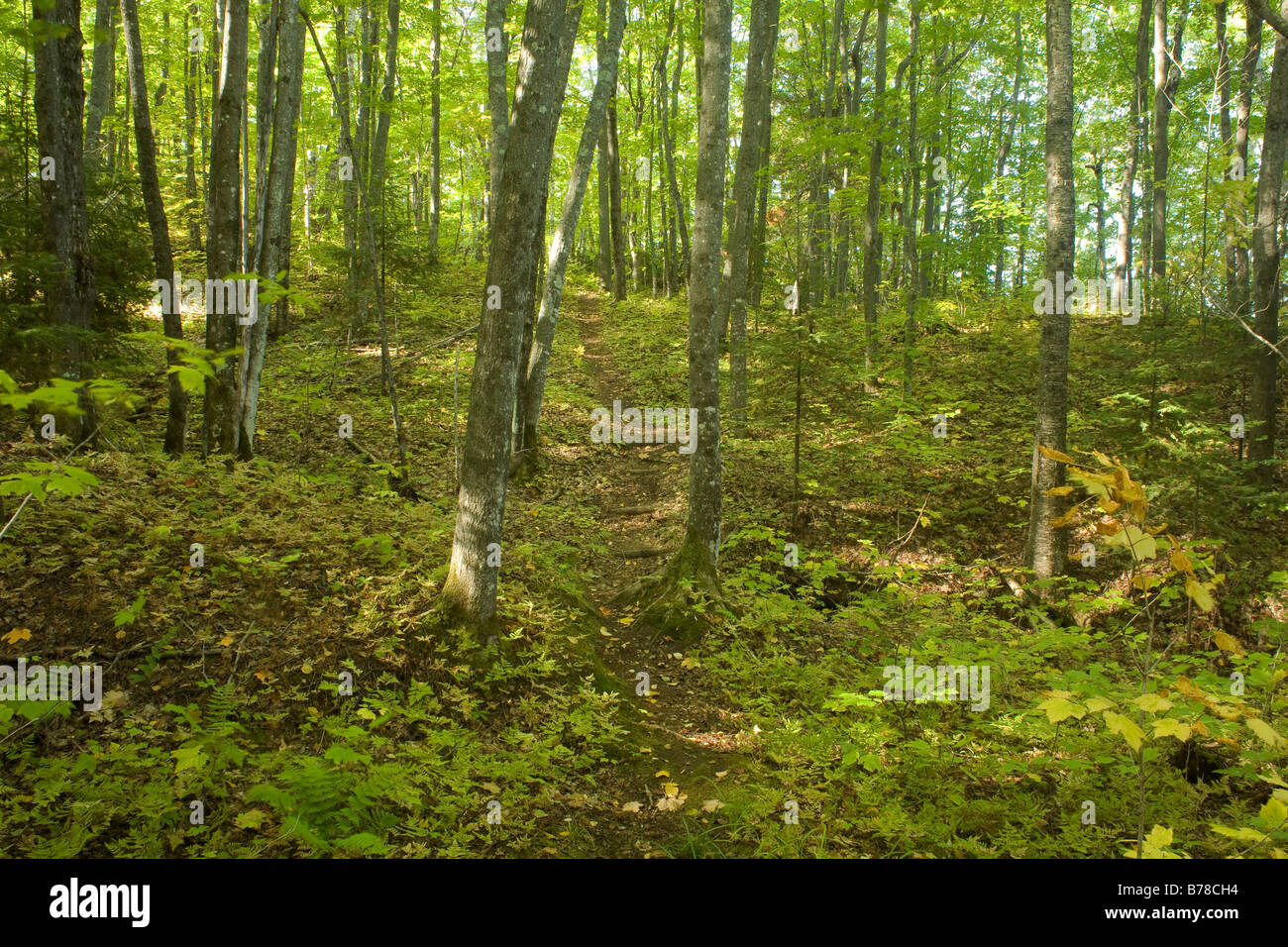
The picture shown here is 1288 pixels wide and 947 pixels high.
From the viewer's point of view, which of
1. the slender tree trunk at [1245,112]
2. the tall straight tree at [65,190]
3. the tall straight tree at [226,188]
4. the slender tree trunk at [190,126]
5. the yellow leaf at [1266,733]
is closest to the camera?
the yellow leaf at [1266,733]

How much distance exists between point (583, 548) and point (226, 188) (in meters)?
5.81

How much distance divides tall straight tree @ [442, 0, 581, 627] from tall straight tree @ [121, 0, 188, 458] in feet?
15.0

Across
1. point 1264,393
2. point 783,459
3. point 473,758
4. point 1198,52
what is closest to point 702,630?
point 473,758

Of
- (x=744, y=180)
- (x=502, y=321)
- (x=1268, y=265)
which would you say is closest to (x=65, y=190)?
(x=502, y=321)

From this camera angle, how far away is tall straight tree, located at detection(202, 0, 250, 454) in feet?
23.4

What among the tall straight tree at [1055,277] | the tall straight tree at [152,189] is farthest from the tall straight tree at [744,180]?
the tall straight tree at [152,189]

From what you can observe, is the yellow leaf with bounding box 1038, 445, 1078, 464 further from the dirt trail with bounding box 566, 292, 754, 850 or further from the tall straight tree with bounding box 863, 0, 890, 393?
the tall straight tree with bounding box 863, 0, 890, 393

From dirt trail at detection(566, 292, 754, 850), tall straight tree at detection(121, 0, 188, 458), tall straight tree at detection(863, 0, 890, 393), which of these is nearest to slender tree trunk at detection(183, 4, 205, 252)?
tall straight tree at detection(121, 0, 188, 458)

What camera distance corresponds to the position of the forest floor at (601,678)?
3.58 meters

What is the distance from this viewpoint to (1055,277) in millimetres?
8531

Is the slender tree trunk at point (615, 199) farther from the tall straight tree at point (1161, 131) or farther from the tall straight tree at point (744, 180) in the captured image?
the tall straight tree at point (1161, 131)

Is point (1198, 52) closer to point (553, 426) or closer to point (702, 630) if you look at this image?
point (553, 426)

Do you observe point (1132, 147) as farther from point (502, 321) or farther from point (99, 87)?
point (99, 87)

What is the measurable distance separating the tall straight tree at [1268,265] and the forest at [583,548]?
0.08 meters
